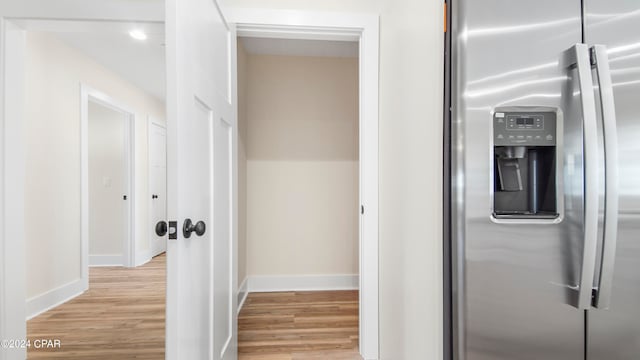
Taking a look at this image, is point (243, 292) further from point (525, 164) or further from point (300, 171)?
point (525, 164)

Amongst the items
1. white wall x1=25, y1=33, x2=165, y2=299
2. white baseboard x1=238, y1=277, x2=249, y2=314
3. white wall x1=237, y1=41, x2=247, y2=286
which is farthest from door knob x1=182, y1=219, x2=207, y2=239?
white wall x1=25, y1=33, x2=165, y2=299

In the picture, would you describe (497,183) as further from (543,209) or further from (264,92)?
(264,92)

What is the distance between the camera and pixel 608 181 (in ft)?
2.81

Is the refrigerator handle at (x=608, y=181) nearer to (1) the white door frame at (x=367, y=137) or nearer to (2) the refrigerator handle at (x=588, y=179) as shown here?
(2) the refrigerator handle at (x=588, y=179)

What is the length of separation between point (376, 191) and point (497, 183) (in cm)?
85

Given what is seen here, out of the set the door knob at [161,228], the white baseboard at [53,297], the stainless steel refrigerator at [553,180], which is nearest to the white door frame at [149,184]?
the white baseboard at [53,297]

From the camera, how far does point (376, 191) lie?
1741mm

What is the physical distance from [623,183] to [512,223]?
0.36 metres

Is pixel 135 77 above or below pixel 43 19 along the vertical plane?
above

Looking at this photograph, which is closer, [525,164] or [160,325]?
[525,164]

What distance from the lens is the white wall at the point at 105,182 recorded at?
3799mm

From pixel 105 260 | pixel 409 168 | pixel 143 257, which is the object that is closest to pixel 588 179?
pixel 409 168

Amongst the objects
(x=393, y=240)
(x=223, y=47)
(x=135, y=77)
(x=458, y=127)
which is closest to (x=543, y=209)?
(x=458, y=127)

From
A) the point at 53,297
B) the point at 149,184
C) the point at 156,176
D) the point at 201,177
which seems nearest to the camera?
the point at 201,177
